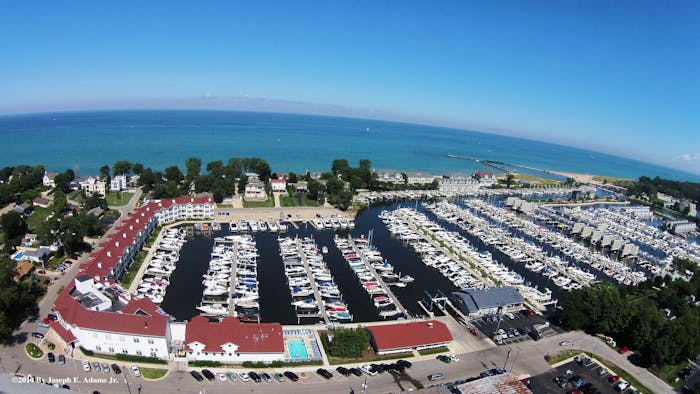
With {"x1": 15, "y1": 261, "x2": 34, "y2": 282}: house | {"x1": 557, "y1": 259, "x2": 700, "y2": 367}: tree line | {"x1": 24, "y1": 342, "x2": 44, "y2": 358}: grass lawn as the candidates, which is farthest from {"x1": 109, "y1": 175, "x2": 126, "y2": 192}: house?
{"x1": 557, "y1": 259, "x2": 700, "y2": 367}: tree line

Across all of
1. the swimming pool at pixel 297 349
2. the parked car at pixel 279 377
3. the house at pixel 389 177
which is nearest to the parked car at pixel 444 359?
the swimming pool at pixel 297 349

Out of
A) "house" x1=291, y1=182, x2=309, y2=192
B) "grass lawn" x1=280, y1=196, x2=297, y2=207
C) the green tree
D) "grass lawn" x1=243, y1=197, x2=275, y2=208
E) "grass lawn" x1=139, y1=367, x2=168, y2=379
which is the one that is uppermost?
the green tree

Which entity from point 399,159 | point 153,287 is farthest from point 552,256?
point 399,159

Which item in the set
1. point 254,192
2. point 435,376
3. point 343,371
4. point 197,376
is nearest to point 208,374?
point 197,376

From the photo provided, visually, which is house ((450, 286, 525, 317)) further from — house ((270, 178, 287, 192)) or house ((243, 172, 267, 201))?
house ((270, 178, 287, 192))

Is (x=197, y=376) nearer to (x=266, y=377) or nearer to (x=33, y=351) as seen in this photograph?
(x=266, y=377)

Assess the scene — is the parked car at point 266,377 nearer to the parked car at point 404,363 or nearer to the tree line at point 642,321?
the parked car at point 404,363
